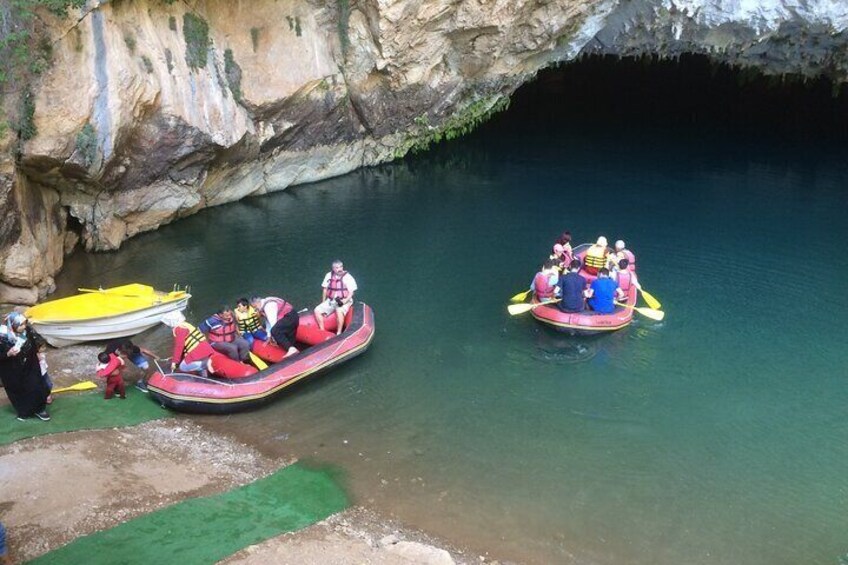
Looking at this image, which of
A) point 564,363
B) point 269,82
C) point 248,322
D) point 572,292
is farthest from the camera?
point 269,82

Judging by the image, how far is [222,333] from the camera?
11.5 meters

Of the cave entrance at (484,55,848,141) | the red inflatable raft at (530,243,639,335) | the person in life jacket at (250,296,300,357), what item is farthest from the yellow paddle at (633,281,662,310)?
the cave entrance at (484,55,848,141)

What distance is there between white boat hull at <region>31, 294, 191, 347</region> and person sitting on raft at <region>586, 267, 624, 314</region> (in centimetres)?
729

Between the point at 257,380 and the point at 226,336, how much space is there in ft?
2.92

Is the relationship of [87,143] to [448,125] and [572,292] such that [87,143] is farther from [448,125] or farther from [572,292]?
[448,125]

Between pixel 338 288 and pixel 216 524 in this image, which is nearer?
pixel 216 524

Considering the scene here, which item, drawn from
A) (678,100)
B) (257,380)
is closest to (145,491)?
(257,380)

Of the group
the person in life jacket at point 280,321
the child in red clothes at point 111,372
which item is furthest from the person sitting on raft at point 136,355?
the person in life jacket at point 280,321

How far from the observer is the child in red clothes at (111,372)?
1080 cm

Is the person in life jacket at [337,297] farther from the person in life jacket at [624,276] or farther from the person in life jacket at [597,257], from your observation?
the person in life jacket at [624,276]

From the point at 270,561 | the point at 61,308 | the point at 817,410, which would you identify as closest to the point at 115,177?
the point at 61,308

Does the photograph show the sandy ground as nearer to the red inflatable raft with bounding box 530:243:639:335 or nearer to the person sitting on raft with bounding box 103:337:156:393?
the person sitting on raft with bounding box 103:337:156:393

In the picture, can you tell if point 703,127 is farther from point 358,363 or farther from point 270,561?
point 270,561

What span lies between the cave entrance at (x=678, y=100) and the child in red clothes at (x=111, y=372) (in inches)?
760
